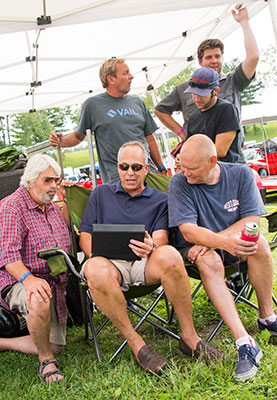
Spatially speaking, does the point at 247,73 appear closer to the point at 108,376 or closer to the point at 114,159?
the point at 114,159

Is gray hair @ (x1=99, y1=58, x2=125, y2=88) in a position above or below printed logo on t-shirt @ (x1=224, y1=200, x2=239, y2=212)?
above

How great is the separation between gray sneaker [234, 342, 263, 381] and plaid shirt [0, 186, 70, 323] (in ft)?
3.71

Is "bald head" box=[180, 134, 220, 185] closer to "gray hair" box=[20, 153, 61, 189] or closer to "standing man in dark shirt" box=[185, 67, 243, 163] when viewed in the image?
"standing man in dark shirt" box=[185, 67, 243, 163]

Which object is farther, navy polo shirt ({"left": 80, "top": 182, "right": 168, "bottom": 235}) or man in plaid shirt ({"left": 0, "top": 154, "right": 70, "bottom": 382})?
navy polo shirt ({"left": 80, "top": 182, "right": 168, "bottom": 235})

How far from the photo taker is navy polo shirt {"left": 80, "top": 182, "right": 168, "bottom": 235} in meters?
2.63

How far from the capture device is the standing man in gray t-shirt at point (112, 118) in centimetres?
336

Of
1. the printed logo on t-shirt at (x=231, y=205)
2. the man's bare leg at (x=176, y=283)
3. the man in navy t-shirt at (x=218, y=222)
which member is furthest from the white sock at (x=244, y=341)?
the printed logo on t-shirt at (x=231, y=205)

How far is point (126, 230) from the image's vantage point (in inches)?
86.6

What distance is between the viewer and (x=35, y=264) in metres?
2.59

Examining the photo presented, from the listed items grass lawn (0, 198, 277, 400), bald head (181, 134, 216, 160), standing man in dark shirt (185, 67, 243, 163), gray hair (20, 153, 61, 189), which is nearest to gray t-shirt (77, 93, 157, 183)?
standing man in dark shirt (185, 67, 243, 163)

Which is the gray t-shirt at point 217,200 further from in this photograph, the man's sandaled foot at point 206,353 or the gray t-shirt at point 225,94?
the man's sandaled foot at point 206,353

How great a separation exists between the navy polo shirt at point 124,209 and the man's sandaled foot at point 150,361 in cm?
72

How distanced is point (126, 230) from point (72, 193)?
827mm

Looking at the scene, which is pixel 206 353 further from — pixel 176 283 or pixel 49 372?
pixel 49 372
